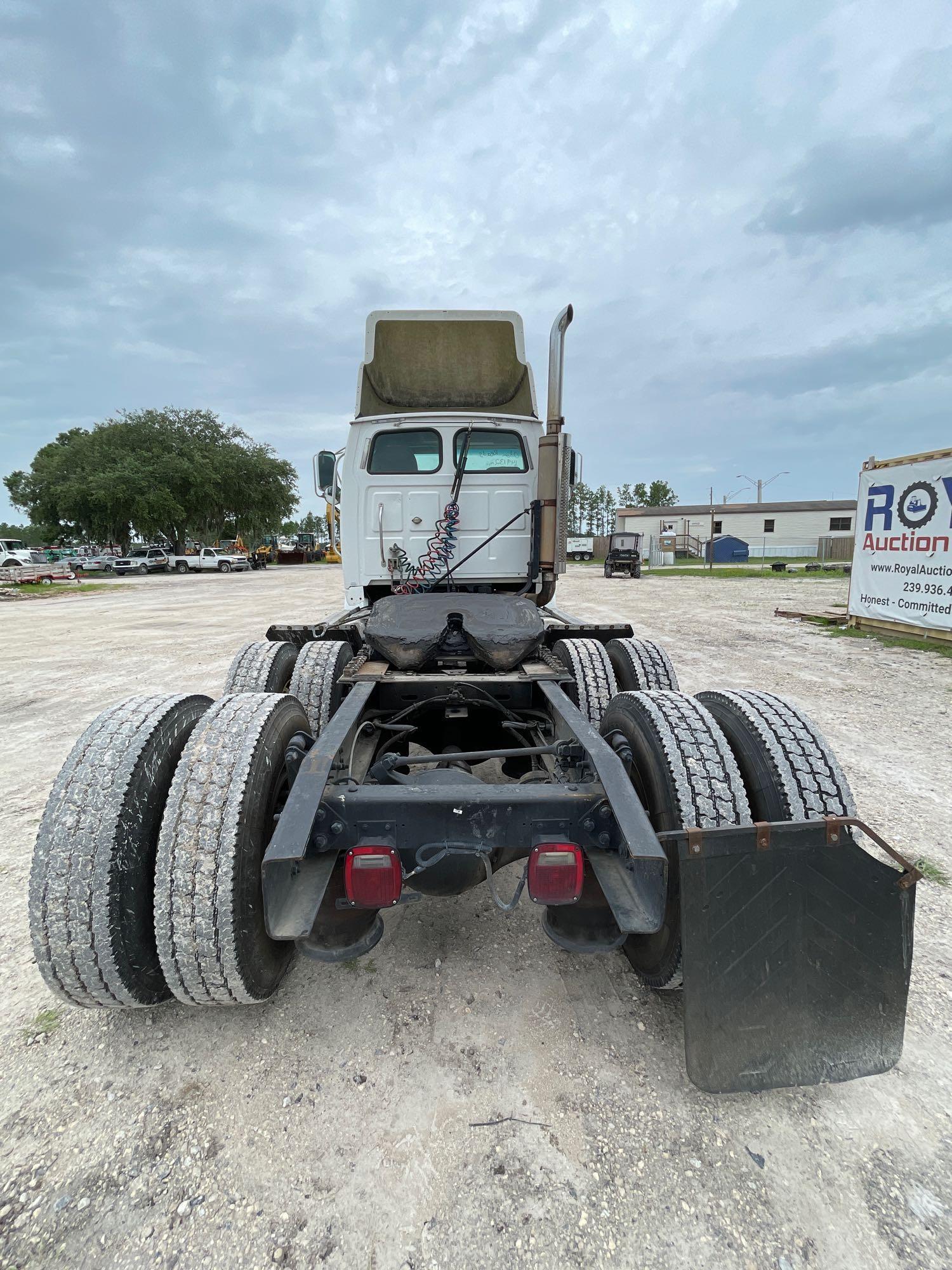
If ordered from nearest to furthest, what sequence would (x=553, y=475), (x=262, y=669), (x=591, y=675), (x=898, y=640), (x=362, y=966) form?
(x=362, y=966) → (x=591, y=675) → (x=262, y=669) → (x=553, y=475) → (x=898, y=640)

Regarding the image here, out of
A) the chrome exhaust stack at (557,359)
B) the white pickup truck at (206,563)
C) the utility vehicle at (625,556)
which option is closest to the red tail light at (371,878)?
the chrome exhaust stack at (557,359)

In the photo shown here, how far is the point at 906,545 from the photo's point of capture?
10.1 m

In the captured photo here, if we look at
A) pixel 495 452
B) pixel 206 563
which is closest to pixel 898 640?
pixel 495 452

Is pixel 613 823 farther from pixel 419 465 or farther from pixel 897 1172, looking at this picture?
pixel 419 465

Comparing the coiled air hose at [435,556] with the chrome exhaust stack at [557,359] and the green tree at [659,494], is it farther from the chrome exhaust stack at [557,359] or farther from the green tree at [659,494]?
the green tree at [659,494]

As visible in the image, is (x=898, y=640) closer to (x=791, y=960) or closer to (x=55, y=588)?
(x=791, y=960)

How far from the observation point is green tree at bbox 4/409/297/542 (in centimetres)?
3719

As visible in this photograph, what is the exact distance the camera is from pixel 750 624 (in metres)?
11.9

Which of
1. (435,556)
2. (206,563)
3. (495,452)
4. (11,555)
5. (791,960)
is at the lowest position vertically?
(791,960)

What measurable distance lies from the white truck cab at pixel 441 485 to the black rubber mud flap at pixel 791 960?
3229 mm

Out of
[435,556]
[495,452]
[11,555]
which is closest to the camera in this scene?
[435,556]

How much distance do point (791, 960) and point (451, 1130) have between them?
110 centimetres

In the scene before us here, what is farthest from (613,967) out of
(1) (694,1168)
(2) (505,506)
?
(2) (505,506)

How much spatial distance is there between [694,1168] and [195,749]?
1.91m
